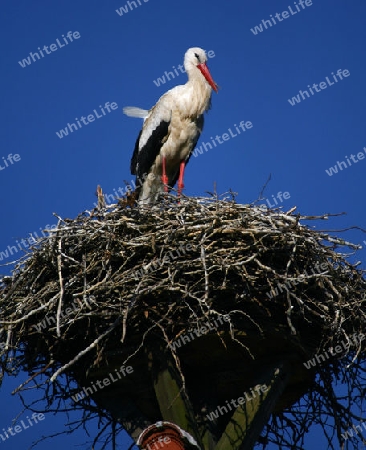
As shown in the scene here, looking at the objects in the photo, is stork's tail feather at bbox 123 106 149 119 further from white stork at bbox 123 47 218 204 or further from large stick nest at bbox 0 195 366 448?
large stick nest at bbox 0 195 366 448

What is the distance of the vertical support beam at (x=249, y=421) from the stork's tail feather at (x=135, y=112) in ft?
13.7

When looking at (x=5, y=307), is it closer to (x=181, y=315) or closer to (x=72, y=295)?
(x=72, y=295)

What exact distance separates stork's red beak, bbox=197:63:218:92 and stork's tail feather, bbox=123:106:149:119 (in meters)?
0.68

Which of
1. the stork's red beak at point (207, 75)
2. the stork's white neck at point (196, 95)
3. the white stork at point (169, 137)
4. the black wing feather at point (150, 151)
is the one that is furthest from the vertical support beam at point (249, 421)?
the stork's red beak at point (207, 75)

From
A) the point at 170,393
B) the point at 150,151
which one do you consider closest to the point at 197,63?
the point at 150,151

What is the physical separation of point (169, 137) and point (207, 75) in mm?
825

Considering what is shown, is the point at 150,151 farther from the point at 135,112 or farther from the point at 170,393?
the point at 170,393

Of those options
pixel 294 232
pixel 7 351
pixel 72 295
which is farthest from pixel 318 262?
pixel 7 351

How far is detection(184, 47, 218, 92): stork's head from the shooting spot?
780 cm

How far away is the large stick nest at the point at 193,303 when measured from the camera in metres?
4.27

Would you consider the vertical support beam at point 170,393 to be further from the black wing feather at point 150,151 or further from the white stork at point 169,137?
the black wing feather at point 150,151

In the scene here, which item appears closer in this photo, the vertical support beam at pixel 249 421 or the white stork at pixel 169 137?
the vertical support beam at pixel 249 421

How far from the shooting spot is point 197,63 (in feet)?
26.1

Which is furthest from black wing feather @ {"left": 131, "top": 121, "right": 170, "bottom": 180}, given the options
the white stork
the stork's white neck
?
the stork's white neck
